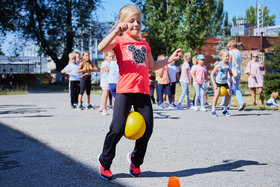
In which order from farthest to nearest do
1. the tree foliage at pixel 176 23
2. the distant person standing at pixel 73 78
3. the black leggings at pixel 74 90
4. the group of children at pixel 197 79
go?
1. the tree foliage at pixel 176 23
2. the black leggings at pixel 74 90
3. the distant person standing at pixel 73 78
4. the group of children at pixel 197 79

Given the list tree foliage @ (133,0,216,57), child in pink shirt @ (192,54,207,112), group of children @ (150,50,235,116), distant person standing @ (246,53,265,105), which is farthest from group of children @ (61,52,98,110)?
tree foliage @ (133,0,216,57)

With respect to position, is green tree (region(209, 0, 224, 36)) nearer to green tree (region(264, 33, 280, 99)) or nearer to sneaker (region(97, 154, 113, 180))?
green tree (region(264, 33, 280, 99))

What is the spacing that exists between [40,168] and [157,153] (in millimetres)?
1657

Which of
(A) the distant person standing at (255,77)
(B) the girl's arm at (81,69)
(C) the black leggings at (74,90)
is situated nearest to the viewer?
(B) the girl's arm at (81,69)

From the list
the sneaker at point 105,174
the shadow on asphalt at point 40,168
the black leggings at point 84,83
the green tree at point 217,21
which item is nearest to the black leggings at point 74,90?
the black leggings at point 84,83

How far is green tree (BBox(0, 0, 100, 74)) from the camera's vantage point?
32.7 meters

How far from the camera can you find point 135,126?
365 centimetres

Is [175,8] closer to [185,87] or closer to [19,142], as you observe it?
[185,87]

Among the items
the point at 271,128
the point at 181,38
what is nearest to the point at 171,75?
the point at 271,128

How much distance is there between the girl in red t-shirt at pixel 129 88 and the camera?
3801 millimetres

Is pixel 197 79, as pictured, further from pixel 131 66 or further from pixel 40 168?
pixel 40 168

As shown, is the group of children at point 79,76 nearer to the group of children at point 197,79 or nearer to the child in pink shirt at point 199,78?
the group of children at point 197,79

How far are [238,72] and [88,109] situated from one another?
15.7 ft

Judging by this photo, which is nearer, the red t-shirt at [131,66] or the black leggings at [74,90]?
the red t-shirt at [131,66]
